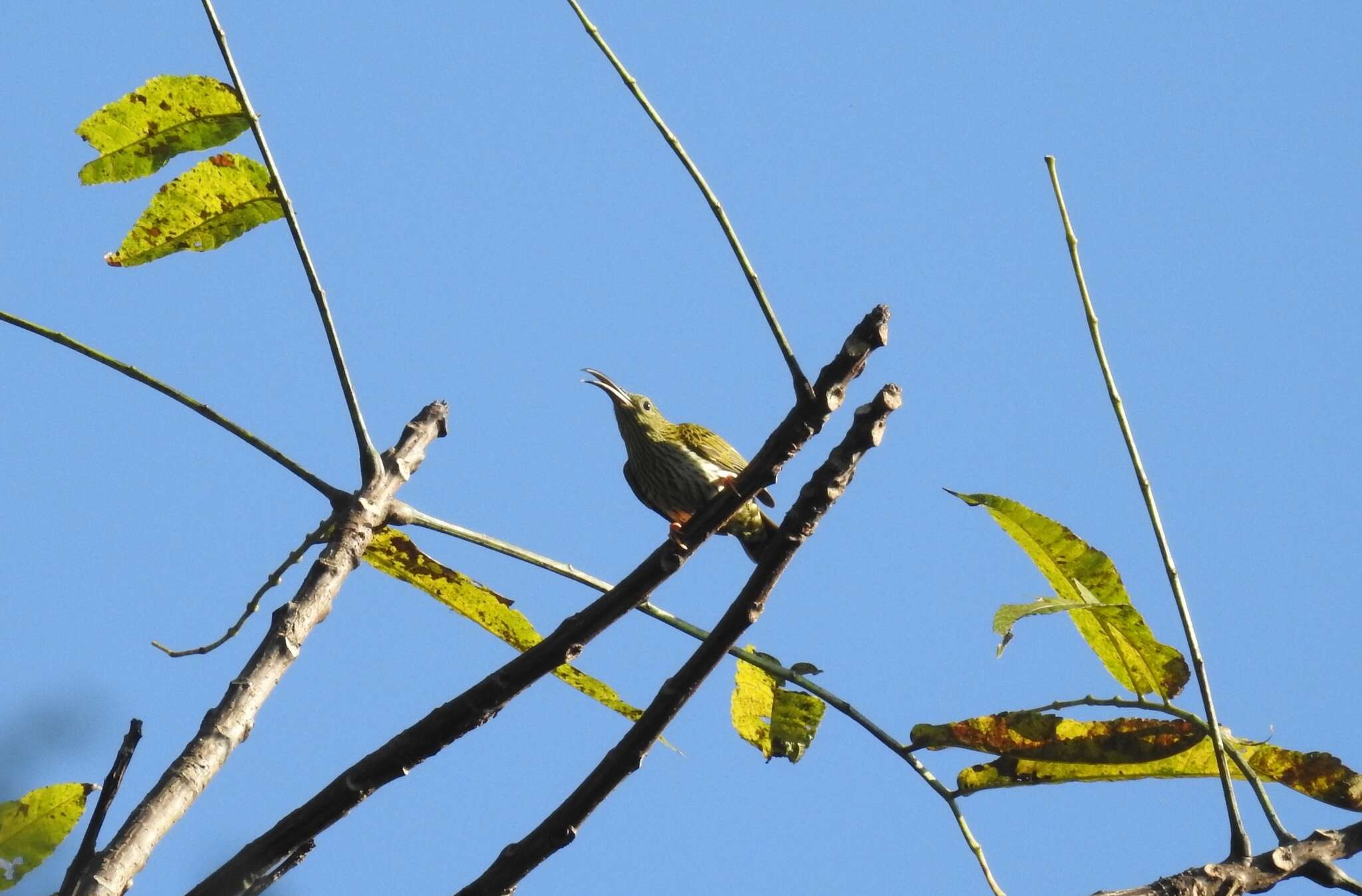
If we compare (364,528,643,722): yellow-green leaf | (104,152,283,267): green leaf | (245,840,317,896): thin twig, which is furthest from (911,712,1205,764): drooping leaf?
(104,152,283,267): green leaf

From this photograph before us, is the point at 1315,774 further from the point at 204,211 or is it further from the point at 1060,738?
the point at 204,211

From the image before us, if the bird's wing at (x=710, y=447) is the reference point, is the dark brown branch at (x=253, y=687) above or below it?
below

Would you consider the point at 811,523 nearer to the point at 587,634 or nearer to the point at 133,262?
the point at 587,634

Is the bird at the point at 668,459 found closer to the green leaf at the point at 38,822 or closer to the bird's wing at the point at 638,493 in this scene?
the bird's wing at the point at 638,493

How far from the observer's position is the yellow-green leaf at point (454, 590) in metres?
3.36

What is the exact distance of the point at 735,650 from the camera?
3.12 m

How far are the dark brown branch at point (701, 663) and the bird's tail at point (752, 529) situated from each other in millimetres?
3566

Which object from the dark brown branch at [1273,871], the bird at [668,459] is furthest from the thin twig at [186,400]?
the bird at [668,459]

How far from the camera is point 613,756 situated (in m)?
2.52

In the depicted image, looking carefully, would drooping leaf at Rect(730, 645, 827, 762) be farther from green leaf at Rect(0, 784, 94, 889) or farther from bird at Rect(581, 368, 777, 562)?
bird at Rect(581, 368, 777, 562)

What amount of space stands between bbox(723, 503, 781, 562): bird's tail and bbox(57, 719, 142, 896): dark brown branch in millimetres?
4005

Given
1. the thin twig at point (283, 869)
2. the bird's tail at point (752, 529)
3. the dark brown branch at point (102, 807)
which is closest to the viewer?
the dark brown branch at point (102, 807)

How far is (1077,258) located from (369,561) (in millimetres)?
1898

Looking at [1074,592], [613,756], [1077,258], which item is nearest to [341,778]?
[613,756]
